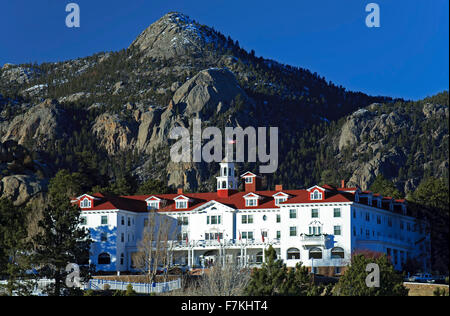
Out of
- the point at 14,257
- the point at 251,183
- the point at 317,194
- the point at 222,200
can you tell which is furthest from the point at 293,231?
the point at 14,257

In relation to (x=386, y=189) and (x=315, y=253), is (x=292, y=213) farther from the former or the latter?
(x=386, y=189)

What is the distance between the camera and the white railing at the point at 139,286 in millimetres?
89125

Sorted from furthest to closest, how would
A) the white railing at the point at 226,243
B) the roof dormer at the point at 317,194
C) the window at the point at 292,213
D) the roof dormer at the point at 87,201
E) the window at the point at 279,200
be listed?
the roof dormer at the point at 87,201
the window at the point at 279,200
the white railing at the point at 226,243
the window at the point at 292,213
the roof dormer at the point at 317,194

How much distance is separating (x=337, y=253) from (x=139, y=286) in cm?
3020

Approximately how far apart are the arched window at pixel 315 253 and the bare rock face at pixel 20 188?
5479 cm

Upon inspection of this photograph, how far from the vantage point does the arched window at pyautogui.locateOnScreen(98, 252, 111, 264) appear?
116 m

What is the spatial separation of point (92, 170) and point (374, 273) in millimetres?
92520

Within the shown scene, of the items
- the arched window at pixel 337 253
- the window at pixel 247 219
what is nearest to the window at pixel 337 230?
the arched window at pixel 337 253

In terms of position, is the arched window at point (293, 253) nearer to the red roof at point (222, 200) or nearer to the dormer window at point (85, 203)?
the red roof at point (222, 200)

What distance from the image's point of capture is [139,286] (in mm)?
89812
